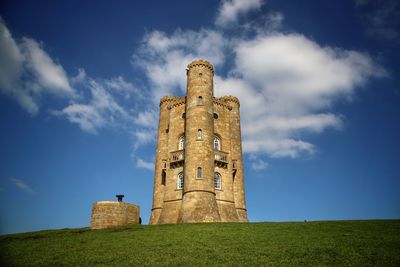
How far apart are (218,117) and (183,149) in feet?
20.2

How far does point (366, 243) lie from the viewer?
15133 mm

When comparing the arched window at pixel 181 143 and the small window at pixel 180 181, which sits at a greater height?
the arched window at pixel 181 143

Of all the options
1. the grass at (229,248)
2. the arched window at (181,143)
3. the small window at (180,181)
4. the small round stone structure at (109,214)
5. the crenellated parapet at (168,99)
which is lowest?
the grass at (229,248)

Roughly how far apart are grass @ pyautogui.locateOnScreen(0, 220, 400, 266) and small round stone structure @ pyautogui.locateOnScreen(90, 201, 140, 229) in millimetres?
7560

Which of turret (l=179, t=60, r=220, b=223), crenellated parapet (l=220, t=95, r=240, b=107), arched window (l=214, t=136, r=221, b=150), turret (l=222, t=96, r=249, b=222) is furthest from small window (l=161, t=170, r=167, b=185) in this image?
crenellated parapet (l=220, t=95, r=240, b=107)

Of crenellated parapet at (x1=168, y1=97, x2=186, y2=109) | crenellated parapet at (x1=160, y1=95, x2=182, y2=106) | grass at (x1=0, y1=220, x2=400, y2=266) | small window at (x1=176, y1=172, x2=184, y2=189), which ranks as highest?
crenellated parapet at (x1=160, y1=95, x2=182, y2=106)

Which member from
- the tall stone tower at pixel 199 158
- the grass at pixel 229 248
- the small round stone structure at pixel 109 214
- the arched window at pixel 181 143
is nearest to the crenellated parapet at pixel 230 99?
the tall stone tower at pixel 199 158

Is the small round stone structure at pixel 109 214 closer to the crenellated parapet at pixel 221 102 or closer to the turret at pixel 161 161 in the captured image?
the turret at pixel 161 161

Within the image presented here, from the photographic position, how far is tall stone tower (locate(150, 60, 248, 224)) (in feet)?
98.7

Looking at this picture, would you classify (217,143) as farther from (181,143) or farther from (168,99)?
(168,99)

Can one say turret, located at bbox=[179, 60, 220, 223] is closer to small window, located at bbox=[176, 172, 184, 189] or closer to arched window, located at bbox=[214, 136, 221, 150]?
small window, located at bbox=[176, 172, 184, 189]

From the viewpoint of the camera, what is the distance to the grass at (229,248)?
13.0 meters

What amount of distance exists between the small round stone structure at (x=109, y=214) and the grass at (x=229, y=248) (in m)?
7.56

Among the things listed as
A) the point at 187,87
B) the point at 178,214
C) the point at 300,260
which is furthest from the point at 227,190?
the point at 300,260
